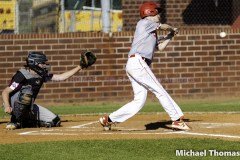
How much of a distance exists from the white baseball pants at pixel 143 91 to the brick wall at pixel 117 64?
7.32 m

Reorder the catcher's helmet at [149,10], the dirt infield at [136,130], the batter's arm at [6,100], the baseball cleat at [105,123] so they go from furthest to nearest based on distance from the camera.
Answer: the batter's arm at [6,100]
the baseball cleat at [105,123]
the catcher's helmet at [149,10]
the dirt infield at [136,130]

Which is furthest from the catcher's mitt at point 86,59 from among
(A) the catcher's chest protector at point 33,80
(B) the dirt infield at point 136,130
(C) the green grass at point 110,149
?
(C) the green grass at point 110,149

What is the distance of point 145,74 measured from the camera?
34.8 ft

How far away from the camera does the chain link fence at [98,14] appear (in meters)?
20.6

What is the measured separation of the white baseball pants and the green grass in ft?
4.85

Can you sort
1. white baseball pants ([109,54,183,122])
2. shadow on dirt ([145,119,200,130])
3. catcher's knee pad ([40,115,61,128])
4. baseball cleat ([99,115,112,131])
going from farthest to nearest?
1. catcher's knee pad ([40,115,61,128])
2. shadow on dirt ([145,119,200,130])
3. baseball cleat ([99,115,112,131])
4. white baseball pants ([109,54,183,122])

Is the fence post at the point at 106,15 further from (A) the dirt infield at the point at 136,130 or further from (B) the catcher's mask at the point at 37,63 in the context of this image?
A: (B) the catcher's mask at the point at 37,63

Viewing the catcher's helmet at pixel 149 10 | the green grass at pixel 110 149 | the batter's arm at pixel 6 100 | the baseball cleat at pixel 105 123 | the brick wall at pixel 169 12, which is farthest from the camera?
the brick wall at pixel 169 12

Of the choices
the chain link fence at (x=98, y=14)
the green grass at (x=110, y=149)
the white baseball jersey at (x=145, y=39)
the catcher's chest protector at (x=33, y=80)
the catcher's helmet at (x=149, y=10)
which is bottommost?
the green grass at (x=110, y=149)

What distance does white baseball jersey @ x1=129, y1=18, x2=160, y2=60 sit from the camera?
10.6 metres

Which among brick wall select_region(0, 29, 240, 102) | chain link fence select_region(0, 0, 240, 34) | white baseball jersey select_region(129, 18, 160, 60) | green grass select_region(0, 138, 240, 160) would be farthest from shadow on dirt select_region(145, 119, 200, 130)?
chain link fence select_region(0, 0, 240, 34)

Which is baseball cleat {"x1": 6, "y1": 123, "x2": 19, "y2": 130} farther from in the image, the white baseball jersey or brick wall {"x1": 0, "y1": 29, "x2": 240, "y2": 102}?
brick wall {"x1": 0, "y1": 29, "x2": 240, "y2": 102}

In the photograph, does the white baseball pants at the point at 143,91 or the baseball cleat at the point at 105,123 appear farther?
the baseball cleat at the point at 105,123

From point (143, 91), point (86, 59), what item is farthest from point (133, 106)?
point (86, 59)
